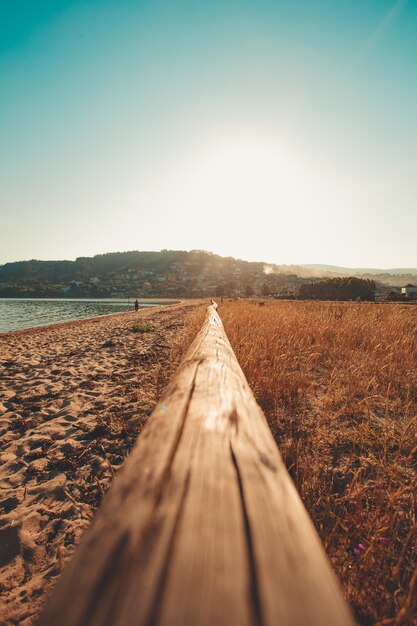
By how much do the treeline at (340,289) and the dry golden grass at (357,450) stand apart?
40.8m

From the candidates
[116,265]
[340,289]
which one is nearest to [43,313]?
[340,289]

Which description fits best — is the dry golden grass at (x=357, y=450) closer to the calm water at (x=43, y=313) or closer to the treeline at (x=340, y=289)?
the calm water at (x=43, y=313)

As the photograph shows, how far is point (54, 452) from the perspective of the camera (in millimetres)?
2756

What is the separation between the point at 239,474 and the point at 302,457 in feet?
5.91

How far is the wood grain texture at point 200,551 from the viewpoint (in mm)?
396

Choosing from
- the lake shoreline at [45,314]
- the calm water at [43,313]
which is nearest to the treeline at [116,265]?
the lake shoreline at [45,314]

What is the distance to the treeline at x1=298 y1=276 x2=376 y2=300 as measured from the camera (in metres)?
42.8

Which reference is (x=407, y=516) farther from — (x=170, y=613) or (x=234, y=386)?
(x=170, y=613)

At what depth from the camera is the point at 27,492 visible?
2229 millimetres

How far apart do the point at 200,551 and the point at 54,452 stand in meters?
2.93

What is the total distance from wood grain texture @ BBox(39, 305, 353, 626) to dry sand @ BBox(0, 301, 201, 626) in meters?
0.94

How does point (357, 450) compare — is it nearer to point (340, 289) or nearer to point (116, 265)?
point (340, 289)

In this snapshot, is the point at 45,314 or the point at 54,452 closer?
the point at 54,452

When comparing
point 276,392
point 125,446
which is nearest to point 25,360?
point 125,446
